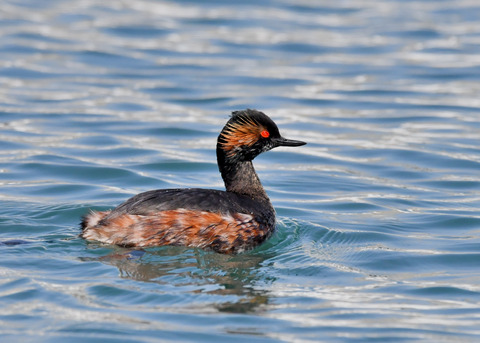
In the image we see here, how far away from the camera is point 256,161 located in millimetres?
11758

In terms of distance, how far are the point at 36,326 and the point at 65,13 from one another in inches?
578

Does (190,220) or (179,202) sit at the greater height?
(179,202)

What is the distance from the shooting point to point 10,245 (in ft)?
24.3

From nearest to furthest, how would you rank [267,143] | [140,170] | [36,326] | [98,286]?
[36,326] → [98,286] → [267,143] → [140,170]

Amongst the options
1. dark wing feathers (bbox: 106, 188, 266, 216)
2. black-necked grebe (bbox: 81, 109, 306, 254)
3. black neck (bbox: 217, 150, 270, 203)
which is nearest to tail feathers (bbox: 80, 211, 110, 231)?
black-necked grebe (bbox: 81, 109, 306, 254)

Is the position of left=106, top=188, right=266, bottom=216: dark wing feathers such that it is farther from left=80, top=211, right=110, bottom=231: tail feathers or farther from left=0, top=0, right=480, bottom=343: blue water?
left=0, top=0, right=480, bottom=343: blue water

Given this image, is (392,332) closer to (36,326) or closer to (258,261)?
(258,261)

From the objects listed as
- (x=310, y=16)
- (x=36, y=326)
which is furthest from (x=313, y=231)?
(x=310, y=16)

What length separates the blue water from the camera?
6.25 m

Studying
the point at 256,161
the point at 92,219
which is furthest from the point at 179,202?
the point at 256,161

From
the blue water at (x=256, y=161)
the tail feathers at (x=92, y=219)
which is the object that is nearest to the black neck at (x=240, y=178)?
the blue water at (x=256, y=161)

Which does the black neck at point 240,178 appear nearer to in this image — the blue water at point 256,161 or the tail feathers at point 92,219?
the blue water at point 256,161

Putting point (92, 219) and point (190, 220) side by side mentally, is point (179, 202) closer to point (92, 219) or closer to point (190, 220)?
point (190, 220)

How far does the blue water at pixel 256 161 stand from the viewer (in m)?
6.25
